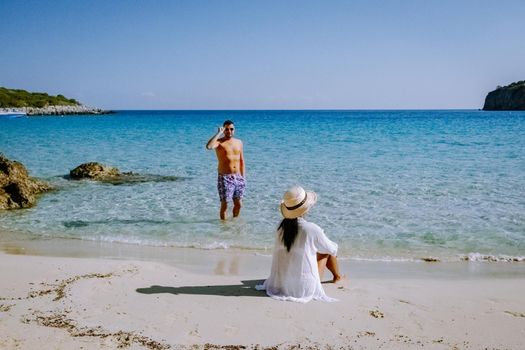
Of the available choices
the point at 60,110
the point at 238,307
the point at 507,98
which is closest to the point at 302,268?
the point at 238,307

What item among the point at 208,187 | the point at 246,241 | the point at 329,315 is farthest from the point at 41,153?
the point at 329,315

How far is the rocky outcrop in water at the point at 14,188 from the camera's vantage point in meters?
10.5

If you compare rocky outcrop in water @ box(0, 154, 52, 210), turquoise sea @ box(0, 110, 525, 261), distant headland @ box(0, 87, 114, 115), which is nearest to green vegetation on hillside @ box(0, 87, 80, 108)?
distant headland @ box(0, 87, 114, 115)

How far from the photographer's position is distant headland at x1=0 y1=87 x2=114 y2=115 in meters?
103

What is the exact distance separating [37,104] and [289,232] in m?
117

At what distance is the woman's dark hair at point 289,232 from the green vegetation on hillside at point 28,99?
114 m

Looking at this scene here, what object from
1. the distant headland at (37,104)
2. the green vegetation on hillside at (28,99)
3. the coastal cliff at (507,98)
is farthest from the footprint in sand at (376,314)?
the coastal cliff at (507,98)

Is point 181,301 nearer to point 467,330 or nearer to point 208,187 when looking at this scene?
point 467,330

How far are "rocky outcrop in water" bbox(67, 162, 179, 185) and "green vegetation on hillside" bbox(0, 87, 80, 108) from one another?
335ft

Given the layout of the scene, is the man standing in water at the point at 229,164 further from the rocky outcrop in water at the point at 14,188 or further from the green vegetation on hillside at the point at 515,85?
the green vegetation on hillside at the point at 515,85

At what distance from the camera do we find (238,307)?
4.64m

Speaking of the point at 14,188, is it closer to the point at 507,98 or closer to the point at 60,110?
the point at 60,110

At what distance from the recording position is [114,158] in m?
21.6

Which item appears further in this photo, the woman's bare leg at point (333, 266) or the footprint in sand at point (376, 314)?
the woman's bare leg at point (333, 266)
